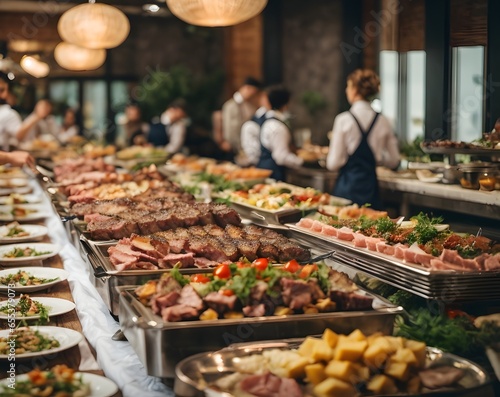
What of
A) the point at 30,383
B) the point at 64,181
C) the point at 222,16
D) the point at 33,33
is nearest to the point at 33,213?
the point at 64,181

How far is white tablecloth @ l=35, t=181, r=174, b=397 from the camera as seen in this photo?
83.7 inches

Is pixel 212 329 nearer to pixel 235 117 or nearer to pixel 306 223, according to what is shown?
pixel 306 223

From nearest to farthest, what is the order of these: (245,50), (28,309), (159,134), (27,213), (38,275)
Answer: (28,309)
(38,275)
(27,213)
(159,134)
(245,50)

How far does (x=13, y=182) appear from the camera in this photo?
263 inches

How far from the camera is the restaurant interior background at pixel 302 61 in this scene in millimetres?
6473

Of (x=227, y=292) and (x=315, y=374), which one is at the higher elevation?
(x=227, y=292)

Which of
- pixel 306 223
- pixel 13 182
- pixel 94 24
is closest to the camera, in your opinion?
pixel 306 223

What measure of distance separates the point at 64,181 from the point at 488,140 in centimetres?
304

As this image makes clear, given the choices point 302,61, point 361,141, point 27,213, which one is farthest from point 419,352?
point 302,61

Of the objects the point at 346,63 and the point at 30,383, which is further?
the point at 346,63

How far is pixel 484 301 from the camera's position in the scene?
2594 millimetres

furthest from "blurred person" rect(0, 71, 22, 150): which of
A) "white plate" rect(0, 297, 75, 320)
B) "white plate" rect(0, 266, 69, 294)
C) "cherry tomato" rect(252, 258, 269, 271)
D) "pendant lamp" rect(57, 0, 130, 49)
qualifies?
"cherry tomato" rect(252, 258, 269, 271)

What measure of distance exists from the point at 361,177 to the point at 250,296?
389cm

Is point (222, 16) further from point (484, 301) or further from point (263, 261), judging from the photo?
point (484, 301)
